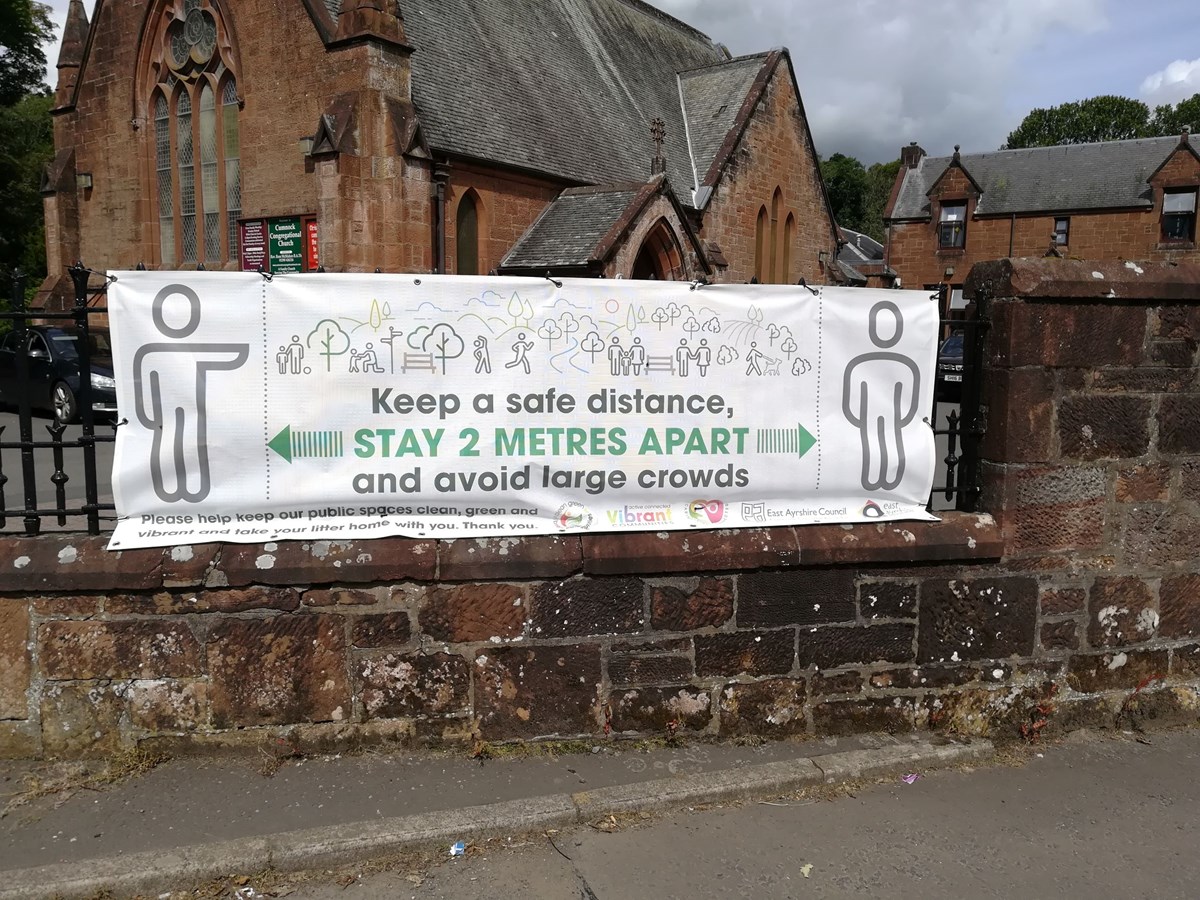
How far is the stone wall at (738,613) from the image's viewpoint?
381 centimetres

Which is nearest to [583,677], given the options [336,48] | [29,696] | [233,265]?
[29,696]

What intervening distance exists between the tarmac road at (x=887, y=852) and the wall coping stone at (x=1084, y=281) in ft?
7.39

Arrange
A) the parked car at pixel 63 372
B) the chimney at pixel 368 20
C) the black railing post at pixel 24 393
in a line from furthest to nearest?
the chimney at pixel 368 20 → the parked car at pixel 63 372 → the black railing post at pixel 24 393

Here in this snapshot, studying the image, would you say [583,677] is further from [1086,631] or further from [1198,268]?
[1198,268]

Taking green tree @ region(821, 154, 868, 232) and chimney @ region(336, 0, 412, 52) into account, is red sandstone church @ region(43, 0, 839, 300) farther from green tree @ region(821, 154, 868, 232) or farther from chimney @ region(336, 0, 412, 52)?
green tree @ region(821, 154, 868, 232)

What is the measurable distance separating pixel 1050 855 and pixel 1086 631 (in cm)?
146

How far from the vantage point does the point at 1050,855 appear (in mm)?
3365

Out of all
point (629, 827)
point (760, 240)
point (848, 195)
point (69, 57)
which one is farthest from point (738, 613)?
point (848, 195)

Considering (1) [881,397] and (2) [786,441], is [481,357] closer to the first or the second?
(2) [786,441]

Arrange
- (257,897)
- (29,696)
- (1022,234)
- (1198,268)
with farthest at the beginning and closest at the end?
(1022,234) → (1198,268) → (29,696) → (257,897)

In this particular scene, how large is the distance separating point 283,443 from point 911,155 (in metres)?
46.7

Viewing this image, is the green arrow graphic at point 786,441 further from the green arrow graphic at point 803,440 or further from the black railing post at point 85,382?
the black railing post at point 85,382

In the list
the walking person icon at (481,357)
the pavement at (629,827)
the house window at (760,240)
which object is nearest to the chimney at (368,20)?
the walking person icon at (481,357)

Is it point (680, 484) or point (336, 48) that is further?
point (336, 48)
